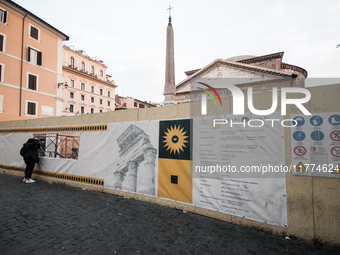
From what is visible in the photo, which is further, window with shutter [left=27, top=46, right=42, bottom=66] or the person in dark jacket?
window with shutter [left=27, top=46, right=42, bottom=66]

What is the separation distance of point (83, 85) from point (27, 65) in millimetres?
22190

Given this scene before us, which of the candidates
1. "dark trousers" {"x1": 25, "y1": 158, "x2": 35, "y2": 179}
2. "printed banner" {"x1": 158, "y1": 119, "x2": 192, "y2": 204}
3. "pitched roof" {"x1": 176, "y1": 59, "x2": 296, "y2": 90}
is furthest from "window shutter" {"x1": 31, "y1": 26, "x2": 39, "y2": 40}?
"printed banner" {"x1": 158, "y1": 119, "x2": 192, "y2": 204}

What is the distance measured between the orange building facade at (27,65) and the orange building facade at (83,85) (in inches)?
527

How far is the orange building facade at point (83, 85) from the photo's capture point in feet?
120

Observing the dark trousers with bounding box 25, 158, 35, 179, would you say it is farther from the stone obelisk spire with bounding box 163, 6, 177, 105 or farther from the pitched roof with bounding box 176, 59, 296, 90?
the pitched roof with bounding box 176, 59, 296, 90

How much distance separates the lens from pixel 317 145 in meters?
3.02

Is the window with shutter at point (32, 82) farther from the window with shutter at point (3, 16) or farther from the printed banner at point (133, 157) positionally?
the printed banner at point (133, 157)

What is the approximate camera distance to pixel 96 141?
5.93m

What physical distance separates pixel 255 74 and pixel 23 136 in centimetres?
2676

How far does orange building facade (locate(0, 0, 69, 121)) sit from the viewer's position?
16922 mm

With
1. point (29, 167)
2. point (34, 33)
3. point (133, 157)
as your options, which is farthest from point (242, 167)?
point (34, 33)

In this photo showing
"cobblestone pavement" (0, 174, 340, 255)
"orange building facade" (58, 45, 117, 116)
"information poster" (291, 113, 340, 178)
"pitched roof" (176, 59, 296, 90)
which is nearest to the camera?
"cobblestone pavement" (0, 174, 340, 255)

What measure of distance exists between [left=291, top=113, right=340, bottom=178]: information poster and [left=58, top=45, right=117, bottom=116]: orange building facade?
126ft

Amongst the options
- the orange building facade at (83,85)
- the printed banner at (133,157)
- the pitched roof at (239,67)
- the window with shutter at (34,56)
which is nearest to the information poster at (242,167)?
the printed banner at (133,157)
